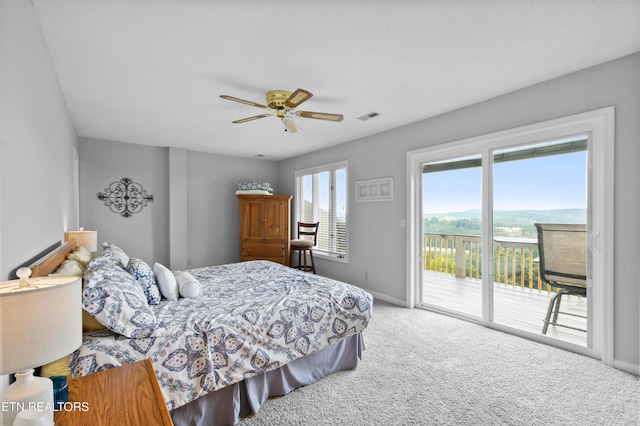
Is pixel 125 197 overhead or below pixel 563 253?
overhead

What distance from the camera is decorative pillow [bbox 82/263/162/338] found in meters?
1.61

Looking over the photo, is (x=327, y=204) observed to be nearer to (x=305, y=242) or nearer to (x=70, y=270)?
(x=305, y=242)

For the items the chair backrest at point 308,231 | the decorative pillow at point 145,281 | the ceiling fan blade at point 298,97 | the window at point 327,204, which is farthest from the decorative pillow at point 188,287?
the chair backrest at point 308,231

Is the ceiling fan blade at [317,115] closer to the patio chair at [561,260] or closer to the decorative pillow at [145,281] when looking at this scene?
the decorative pillow at [145,281]

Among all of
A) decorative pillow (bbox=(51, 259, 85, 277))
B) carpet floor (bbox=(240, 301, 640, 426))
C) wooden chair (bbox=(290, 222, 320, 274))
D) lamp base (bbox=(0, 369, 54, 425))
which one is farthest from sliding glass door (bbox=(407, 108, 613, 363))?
lamp base (bbox=(0, 369, 54, 425))

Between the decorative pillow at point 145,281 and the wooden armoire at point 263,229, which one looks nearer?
the decorative pillow at point 145,281

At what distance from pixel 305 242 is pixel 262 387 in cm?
343

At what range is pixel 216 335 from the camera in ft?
6.07

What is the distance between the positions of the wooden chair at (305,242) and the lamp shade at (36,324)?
180 inches

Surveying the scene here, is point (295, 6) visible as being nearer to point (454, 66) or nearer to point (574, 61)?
point (454, 66)

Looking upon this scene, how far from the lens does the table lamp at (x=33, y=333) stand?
A: 0.73 meters

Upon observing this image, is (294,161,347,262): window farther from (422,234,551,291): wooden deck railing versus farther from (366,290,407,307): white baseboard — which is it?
(422,234,551,291): wooden deck railing

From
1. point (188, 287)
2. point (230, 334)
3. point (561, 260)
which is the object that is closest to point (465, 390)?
point (561, 260)

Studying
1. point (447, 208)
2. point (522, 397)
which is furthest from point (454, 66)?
point (522, 397)
